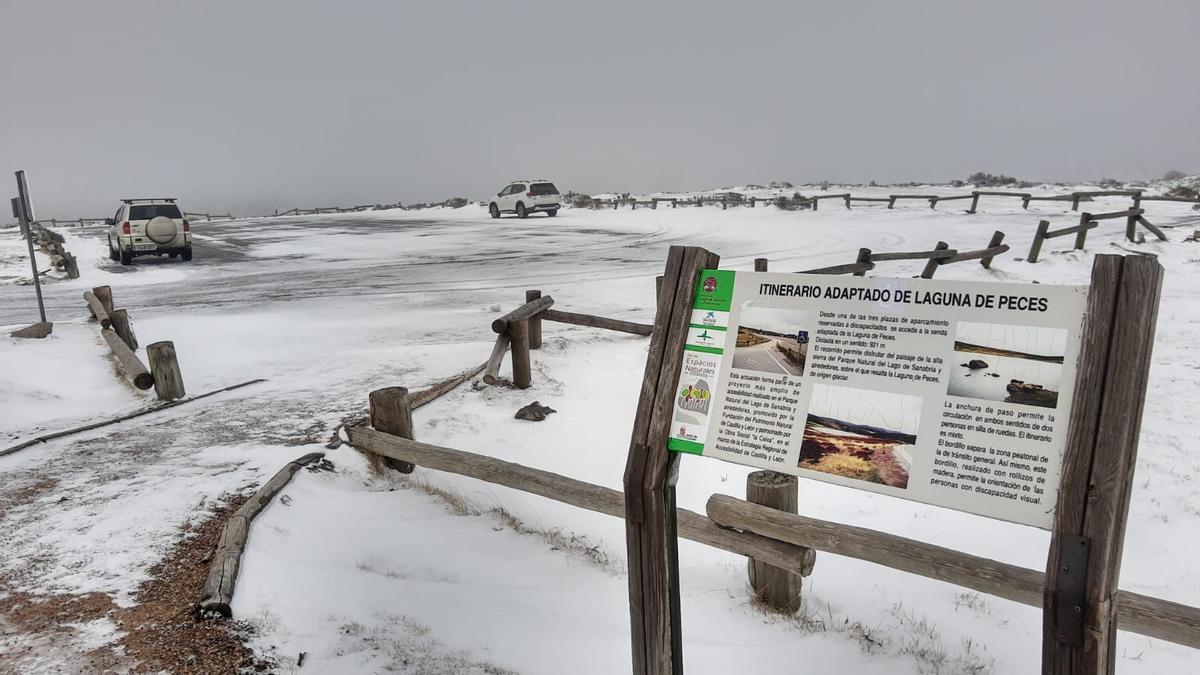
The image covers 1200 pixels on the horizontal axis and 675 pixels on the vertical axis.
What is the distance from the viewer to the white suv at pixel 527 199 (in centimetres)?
3497

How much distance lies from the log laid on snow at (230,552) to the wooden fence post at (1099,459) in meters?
3.49

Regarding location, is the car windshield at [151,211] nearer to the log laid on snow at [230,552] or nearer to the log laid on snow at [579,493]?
the log laid on snow at [230,552]

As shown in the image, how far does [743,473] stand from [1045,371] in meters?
4.42

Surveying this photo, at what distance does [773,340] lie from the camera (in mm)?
2268

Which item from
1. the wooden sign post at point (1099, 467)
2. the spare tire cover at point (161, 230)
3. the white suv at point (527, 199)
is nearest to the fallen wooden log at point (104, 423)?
the wooden sign post at point (1099, 467)

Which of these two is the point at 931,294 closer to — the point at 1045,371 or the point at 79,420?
the point at 1045,371

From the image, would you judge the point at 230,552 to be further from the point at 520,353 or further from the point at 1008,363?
the point at 520,353

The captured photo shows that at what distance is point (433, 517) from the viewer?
193 inches

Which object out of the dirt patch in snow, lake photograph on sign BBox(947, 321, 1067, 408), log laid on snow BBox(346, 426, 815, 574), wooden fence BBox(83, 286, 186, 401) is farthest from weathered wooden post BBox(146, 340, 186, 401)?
lake photograph on sign BBox(947, 321, 1067, 408)

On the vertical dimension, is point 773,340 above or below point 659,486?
above

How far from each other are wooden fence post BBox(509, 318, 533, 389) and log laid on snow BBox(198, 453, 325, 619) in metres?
3.23

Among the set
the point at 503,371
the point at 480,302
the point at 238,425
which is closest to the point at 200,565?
the point at 238,425

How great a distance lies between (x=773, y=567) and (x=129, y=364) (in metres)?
7.44

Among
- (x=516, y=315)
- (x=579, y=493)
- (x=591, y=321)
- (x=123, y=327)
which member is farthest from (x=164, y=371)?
(x=579, y=493)
